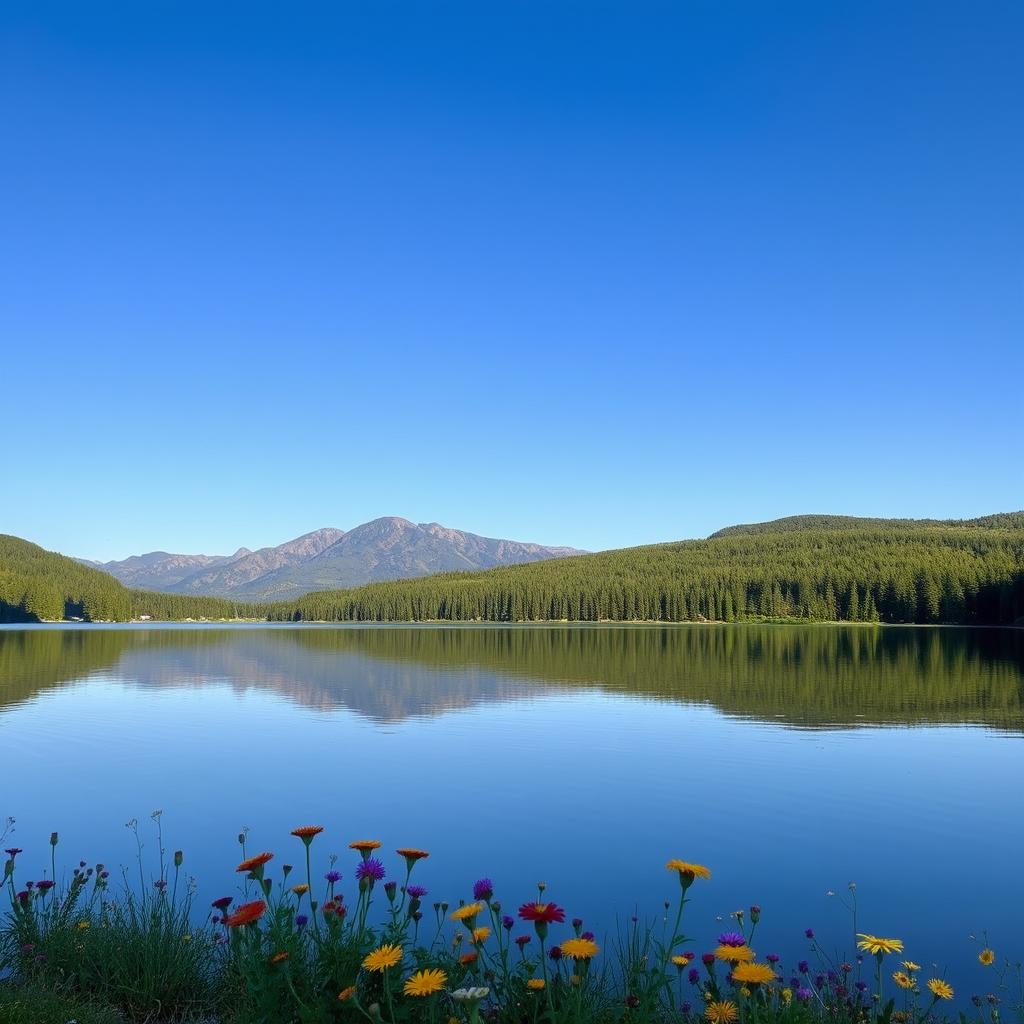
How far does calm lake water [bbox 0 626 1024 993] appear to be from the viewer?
11.1 m

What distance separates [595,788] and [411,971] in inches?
493

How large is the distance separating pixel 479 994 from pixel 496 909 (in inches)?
61.7

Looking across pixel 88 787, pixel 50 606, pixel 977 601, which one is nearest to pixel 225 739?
pixel 88 787

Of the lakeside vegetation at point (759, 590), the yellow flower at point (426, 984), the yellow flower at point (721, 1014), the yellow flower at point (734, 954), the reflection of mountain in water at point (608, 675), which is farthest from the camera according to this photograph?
the lakeside vegetation at point (759, 590)

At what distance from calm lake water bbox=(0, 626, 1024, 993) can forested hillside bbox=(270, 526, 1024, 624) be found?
103261 millimetres

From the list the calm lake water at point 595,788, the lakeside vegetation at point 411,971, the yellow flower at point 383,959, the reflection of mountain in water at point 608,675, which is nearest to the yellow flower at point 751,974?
the lakeside vegetation at point 411,971

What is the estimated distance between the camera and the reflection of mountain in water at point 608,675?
102 feet

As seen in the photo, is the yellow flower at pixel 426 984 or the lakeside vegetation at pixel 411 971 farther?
the lakeside vegetation at pixel 411 971

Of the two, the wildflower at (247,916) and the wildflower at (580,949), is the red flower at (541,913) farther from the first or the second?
the wildflower at (247,916)

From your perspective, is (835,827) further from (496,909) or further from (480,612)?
(480,612)

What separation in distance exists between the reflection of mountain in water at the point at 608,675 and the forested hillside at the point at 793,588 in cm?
6603

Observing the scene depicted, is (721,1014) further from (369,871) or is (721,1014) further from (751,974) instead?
(369,871)

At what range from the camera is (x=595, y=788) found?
17.6 metres

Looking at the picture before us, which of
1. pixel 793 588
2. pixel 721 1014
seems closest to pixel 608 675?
pixel 721 1014
